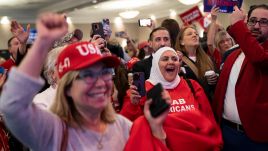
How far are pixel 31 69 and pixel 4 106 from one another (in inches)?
Result: 5.7

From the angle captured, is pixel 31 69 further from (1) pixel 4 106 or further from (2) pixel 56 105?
(2) pixel 56 105

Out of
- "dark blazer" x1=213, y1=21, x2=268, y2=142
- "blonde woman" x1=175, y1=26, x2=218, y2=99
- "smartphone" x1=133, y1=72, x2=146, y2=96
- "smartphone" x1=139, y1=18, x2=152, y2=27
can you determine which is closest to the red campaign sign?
"smartphone" x1=139, y1=18, x2=152, y2=27

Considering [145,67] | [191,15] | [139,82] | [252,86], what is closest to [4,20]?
[191,15]

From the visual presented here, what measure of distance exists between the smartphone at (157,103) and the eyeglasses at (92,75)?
0.18 meters

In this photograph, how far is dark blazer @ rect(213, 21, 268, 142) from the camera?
2463 millimetres

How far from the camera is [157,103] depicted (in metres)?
1.46

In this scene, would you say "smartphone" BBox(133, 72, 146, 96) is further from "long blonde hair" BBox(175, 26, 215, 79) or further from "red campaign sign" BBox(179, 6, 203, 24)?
"red campaign sign" BBox(179, 6, 203, 24)

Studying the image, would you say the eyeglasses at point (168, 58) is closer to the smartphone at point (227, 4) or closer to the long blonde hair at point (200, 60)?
the long blonde hair at point (200, 60)

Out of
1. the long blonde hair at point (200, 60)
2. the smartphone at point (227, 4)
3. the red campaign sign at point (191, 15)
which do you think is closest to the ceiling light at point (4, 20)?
the red campaign sign at point (191, 15)

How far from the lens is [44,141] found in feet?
4.46

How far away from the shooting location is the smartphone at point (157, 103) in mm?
1438

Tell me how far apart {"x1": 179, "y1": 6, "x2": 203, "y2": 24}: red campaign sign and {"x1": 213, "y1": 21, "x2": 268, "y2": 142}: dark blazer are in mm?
3731

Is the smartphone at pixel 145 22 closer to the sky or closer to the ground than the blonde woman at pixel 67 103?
closer to the ground

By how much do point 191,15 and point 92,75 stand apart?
16.9 feet
